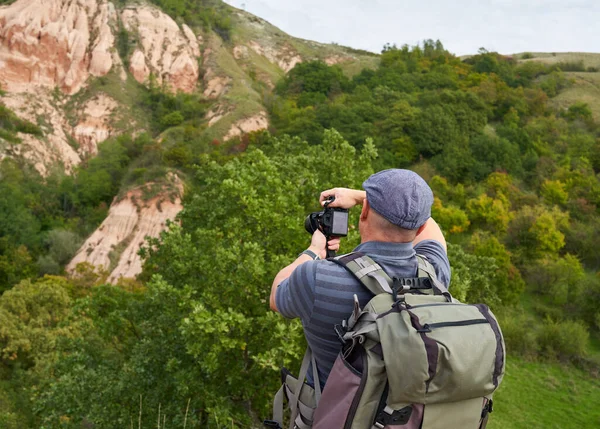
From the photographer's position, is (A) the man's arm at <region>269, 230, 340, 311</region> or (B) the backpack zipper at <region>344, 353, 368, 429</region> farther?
(A) the man's arm at <region>269, 230, 340, 311</region>

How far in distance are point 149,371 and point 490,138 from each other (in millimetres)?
36727

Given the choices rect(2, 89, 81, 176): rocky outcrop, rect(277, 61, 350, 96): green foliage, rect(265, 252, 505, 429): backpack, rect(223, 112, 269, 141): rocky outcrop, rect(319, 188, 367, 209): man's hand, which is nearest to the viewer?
rect(265, 252, 505, 429): backpack

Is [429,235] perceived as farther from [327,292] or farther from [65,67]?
[65,67]

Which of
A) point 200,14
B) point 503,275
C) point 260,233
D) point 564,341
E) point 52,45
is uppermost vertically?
point 200,14

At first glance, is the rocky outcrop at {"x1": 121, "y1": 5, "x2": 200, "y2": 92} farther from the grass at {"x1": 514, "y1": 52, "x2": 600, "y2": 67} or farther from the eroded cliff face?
the grass at {"x1": 514, "y1": 52, "x2": 600, "y2": 67}

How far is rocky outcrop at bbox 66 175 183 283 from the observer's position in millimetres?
35375

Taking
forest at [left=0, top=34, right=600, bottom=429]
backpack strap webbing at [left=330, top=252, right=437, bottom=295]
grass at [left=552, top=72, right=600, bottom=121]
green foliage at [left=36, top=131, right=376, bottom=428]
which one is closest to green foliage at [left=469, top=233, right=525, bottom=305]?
forest at [left=0, top=34, right=600, bottom=429]

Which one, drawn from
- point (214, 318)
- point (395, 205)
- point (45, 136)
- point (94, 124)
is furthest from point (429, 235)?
point (94, 124)

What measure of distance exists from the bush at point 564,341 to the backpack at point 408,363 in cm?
2225

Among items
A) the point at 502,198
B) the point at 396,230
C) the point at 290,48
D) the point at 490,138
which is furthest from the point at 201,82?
the point at 396,230

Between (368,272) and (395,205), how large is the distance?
13.2 inches

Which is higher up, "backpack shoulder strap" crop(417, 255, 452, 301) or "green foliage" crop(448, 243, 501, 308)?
"backpack shoulder strap" crop(417, 255, 452, 301)

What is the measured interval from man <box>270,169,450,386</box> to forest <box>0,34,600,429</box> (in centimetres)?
374

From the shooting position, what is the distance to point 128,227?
121 feet
